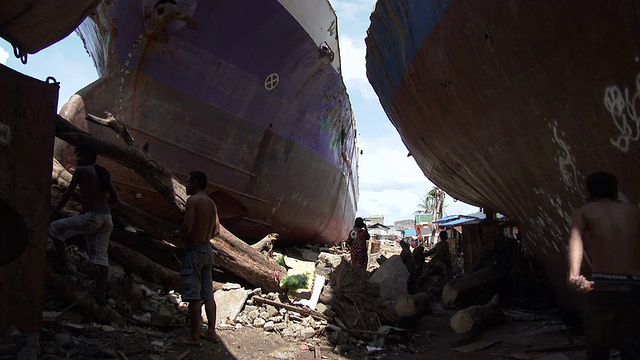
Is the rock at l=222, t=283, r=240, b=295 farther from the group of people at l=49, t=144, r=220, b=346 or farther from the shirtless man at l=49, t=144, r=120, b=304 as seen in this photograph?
the shirtless man at l=49, t=144, r=120, b=304

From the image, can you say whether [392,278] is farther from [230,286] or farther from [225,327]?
[225,327]

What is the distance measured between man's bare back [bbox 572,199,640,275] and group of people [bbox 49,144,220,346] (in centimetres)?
265

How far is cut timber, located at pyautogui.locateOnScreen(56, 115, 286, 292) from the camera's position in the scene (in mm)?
4234

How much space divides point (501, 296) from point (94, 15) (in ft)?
24.8

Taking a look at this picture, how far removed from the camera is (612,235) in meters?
2.12

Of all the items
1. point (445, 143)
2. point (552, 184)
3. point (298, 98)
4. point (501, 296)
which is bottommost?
point (501, 296)

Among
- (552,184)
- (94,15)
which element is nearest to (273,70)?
(94,15)

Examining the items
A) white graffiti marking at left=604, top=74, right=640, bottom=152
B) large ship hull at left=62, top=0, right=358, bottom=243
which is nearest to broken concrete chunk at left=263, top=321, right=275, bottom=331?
large ship hull at left=62, top=0, right=358, bottom=243

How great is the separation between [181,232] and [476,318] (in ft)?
9.73

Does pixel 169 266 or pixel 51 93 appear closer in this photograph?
pixel 51 93

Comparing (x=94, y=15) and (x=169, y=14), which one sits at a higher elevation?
(x=94, y=15)

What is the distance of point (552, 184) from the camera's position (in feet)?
11.4

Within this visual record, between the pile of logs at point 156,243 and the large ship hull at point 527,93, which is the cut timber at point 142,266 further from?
the large ship hull at point 527,93

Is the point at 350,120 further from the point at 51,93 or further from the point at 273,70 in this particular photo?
the point at 51,93
